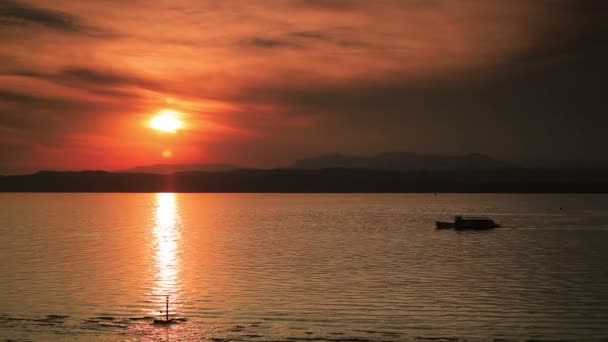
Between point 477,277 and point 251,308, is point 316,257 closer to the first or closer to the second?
point 477,277

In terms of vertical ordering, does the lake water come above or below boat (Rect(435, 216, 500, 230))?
below

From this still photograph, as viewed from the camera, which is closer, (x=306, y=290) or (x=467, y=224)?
(x=306, y=290)

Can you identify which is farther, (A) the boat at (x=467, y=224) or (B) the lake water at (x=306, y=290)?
(A) the boat at (x=467, y=224)

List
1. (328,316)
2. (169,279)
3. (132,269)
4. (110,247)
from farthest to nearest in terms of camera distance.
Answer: (110,247) → (132,269) → (169,279) → (328,316)

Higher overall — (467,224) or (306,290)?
(467,224)

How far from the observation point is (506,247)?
107875 mm

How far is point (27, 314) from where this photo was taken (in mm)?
47875

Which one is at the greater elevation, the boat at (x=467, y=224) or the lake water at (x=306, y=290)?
the boat at (x=467, y=224)

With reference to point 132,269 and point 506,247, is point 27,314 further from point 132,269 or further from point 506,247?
point 506,247

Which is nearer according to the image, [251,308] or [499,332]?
[499,332]

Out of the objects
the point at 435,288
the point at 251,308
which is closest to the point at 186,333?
the point at 251,308

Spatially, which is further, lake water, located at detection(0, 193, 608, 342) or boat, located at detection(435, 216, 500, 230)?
boat, located at detection(435, 216, 500, 230)

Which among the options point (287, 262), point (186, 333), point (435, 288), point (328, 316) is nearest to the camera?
point (186, 333)

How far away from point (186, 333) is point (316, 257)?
165 feet
